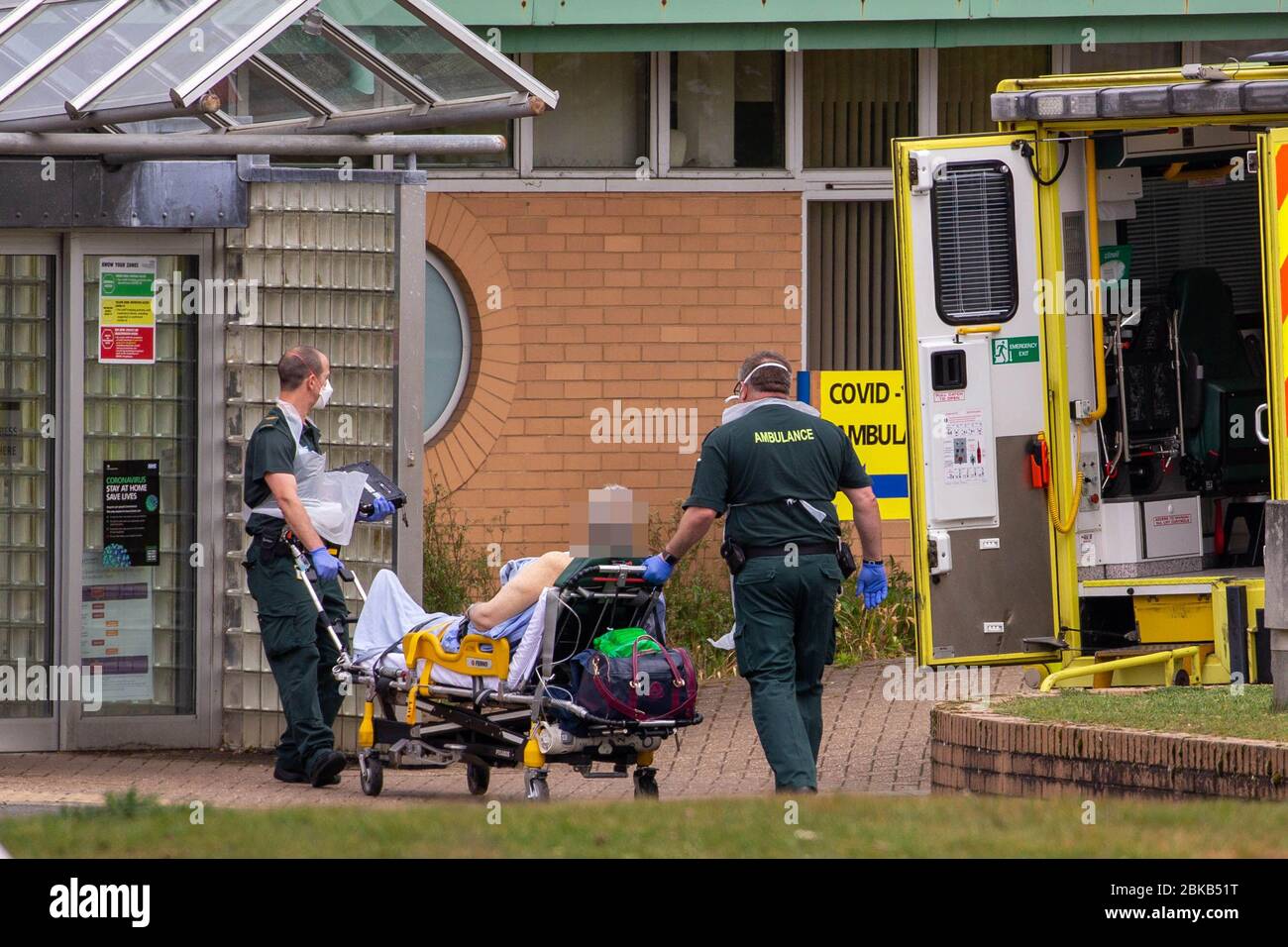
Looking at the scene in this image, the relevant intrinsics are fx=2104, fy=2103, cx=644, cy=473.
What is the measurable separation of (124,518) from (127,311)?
3.25 feet

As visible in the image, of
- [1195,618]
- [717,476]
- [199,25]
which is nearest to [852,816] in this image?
[717,476]

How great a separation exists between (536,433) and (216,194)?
3.14 meters

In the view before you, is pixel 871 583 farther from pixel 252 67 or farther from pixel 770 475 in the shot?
pixel 252 67

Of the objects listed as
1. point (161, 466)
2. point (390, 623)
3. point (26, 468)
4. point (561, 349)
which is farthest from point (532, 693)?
point (561, 349)

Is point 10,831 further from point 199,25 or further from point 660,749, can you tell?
point 660,749

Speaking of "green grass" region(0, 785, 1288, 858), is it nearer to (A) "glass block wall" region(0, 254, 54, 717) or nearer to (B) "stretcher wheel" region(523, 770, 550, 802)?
(B) "stretcher wheel" region(523, 770, 550, 802)

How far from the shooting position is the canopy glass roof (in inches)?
324

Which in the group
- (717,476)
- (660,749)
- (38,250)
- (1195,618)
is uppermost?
(38,250)

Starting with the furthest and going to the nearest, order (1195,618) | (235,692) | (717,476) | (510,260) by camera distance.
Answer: (510,260)
(235,692)
(1195,618)
(717,476)

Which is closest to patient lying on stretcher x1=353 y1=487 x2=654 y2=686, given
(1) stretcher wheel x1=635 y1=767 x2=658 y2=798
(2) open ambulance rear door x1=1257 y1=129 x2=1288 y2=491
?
(1) stretcher wheel x1=635 y1=767 x2=658 y2=798

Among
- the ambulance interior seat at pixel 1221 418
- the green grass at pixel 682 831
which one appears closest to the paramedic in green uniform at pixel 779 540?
the green grass at pixel 682 831

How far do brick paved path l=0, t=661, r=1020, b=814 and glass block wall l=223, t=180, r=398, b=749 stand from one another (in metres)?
0.40
